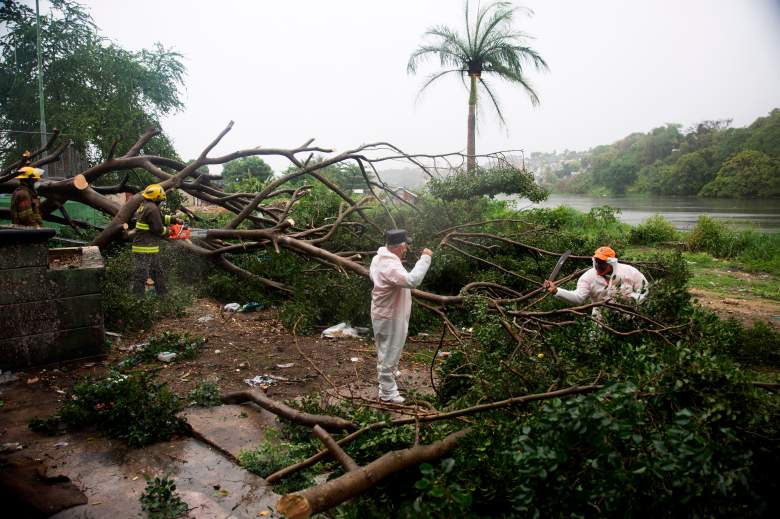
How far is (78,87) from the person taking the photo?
58.7ft

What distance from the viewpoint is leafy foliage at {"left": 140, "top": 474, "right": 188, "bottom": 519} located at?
2816 millimetres

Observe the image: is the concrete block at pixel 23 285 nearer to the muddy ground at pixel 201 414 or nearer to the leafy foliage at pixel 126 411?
the muddy ground at pixel 201 414

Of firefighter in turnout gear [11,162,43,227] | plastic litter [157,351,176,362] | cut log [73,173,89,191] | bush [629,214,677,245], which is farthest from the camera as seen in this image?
bush [629,214,677,245]

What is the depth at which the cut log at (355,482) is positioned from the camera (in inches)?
85.5

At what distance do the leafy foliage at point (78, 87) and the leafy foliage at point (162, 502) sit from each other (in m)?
15.8

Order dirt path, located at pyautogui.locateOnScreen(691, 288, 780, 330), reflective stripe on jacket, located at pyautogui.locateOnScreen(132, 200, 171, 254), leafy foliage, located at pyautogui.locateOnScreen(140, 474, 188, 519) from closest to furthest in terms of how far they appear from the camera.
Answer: leafy foliage, located at pyautogui.locateOnScreen(140, 474, 188, 519), reflective stripe on jacket, located at pyautogui.locateOnScreen(132, 200, 171, 254), dirt path, located at pyautogui.locateOnScreen(691, 288, 780, 330)

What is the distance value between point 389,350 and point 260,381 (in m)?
1.45

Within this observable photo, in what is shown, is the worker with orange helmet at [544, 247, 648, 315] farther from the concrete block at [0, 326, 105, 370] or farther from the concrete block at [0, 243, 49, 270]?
the concrete block at [0, 243, 49, 270]

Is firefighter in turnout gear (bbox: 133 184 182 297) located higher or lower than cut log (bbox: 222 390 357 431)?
higher

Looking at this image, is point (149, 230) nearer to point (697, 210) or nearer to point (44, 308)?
point (44, 308)

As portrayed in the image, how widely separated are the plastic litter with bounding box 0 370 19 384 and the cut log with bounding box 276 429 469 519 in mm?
3907

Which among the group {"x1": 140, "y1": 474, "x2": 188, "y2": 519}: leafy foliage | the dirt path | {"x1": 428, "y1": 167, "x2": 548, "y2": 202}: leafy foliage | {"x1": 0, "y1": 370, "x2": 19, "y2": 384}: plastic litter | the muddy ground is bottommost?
the dirt path

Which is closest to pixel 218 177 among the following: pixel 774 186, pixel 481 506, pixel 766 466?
pixel 481 506

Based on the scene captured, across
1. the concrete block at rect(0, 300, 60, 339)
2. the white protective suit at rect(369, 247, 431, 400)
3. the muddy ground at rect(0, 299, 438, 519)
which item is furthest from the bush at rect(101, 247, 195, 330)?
the white protective suit at rect(369, 247, 431, 400)
